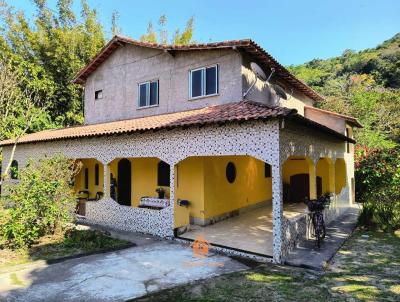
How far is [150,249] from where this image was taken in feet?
30.6

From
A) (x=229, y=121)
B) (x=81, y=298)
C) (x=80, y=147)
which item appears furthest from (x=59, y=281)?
(x=80, y=147)

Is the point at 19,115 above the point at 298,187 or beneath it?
above

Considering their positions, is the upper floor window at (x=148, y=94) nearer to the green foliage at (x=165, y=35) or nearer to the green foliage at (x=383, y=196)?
the green foliage at (x=383, y=196)

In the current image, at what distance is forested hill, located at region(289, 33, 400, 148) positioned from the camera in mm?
→ 29266

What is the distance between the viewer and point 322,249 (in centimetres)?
901

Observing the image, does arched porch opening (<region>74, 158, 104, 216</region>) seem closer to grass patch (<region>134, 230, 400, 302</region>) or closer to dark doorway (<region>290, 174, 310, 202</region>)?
dark doorway (<region>290, 174, 310, 202</region>)

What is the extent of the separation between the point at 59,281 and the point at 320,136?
404 inches

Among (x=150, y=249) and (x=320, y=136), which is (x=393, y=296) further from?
(x=320, y=136)

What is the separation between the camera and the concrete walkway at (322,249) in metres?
7.79

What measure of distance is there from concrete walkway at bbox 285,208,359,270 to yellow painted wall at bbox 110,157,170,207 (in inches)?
264

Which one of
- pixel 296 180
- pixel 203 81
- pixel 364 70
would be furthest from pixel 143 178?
pixel 364 70

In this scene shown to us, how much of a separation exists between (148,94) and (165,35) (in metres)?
23.5

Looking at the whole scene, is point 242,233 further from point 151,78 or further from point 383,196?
point 151,78

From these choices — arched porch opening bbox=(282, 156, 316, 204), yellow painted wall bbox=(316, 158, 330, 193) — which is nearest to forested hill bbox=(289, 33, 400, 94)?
yellow painted wall bbox=(316, 158, 330, 193)
